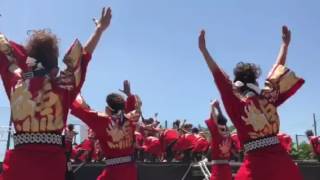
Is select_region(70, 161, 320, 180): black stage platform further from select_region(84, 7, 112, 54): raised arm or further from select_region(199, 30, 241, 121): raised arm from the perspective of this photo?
select_region(84, 7, 112, 54): raised arm

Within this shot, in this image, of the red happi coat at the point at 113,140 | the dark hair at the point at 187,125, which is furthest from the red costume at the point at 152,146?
the red happi coat at the point at 113,140

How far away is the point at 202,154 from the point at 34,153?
9103 millimetres

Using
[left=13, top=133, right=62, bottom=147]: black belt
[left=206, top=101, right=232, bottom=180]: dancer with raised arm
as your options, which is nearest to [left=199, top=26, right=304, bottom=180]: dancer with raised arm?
[left=13, top=133, right=62, bottom=147]: black belt

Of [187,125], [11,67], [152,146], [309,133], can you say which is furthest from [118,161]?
[309,133]

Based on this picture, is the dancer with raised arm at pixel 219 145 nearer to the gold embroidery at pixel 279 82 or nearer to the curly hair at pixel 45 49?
the gold embroidery at pixel 279 82

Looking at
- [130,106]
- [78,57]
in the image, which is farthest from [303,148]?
[78,57]

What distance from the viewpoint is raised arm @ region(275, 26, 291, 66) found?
4.82 meters

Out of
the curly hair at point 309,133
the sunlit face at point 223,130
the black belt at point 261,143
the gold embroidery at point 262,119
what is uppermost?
the curly hair at point 309,133

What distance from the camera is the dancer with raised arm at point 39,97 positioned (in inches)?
135

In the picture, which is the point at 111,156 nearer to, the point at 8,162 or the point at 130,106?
the point at 130,106

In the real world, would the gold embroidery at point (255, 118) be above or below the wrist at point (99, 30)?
below

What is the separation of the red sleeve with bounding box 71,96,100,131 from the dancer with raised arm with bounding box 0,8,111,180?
1.46 m

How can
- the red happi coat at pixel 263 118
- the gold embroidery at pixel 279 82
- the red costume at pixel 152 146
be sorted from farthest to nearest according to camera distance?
1. the red costume at pixel 152 146
2. the gold embroidery at pixel 279 82
3. the red happi coat at pixel 263 118

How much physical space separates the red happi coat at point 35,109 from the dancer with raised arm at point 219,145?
438cm
